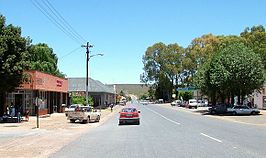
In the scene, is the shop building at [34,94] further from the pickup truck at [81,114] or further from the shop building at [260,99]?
the shop building at [260,99]

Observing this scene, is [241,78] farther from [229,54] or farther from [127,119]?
[127,119]

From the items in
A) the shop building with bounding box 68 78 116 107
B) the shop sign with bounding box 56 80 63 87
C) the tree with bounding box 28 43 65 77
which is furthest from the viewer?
the shop building with bounding box 68 78 116 107

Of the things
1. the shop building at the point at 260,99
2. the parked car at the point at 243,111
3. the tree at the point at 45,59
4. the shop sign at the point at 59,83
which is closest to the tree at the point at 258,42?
the shop building at the point at 260,99

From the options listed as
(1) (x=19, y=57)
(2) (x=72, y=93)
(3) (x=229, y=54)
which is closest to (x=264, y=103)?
(3) (x=229, y=54)

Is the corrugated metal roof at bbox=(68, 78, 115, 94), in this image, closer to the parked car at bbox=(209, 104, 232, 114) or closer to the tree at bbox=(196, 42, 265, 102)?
the parked car at bbox=(209, 104, 232, 114)

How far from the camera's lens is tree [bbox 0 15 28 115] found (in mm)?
34406

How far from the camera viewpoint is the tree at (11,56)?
3441 centimetres

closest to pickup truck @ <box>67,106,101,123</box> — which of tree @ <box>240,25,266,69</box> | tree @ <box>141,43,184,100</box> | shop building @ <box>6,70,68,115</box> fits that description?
shop building @ <box>6,70,68,115</box>

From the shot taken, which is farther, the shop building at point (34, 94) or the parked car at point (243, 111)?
the parked car at point (243, 111)

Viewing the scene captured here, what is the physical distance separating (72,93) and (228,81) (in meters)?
39.1

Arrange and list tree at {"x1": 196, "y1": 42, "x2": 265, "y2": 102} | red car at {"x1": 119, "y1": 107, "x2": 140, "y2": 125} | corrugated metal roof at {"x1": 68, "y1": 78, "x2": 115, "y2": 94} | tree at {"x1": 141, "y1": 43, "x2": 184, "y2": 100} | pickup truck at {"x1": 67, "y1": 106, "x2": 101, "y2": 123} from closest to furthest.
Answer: red car at {"x1": 119, "y1": 107, "x2": 140, "y2": 125} → pickup truck at {"x1": 67, "y1": 106, "x2": 101, "y2": 123} → tree at {"x1": 196, "y1": 42, "x2": 265, "y2": 102} → corrugated metal roof at {"x1": 68, "y1": 78, "x2": 115, "y2": 94} → tree at {"x1": 141, "y1": 43, "x2": 184, "y2": 100}

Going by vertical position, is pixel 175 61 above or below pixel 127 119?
above

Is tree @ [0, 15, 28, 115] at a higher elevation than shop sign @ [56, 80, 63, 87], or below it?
higher

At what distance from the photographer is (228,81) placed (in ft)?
175
